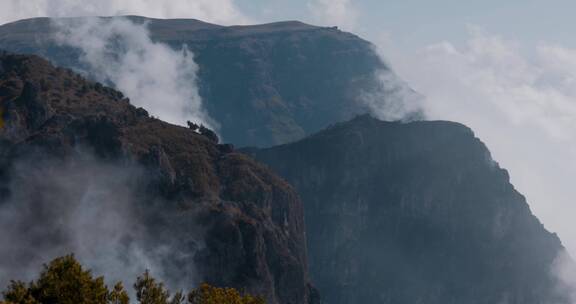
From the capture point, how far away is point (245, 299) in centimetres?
8012

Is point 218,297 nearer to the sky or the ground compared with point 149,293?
nearer to the ground

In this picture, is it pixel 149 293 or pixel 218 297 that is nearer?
pixel 218 297

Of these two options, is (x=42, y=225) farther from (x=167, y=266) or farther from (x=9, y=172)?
(x=167, y=266)

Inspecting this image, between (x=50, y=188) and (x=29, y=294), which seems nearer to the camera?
(x=29, y=294)

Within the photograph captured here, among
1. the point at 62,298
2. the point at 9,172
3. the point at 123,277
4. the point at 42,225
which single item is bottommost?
the point at 62,298

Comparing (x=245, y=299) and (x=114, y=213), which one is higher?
(x=114, y=213)

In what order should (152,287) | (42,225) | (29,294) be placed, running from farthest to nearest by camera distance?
1. (42,225)
2. (152,287)
3. (29,294)

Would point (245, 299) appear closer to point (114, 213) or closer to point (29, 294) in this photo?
point (29, 294)

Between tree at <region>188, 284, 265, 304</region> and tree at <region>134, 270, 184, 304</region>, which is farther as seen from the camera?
tree at <region>134, 270, 184, 304</region>

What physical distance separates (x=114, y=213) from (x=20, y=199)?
74.1 ft

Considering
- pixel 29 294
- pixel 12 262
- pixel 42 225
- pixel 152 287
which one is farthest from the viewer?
pixel 42 225

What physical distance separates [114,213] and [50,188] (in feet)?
54.9

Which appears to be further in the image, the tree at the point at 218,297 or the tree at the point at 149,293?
the tree at the point at 149,293

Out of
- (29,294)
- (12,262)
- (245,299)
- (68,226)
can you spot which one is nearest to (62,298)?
(29,294)
